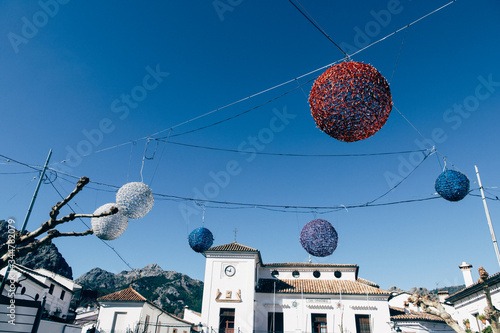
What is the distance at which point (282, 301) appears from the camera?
74.2ft

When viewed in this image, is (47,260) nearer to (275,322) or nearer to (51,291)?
(51,291)

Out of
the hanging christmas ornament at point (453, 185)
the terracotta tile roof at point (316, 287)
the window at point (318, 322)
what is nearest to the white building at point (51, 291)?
the terracotta tile roof at point (316, 287)

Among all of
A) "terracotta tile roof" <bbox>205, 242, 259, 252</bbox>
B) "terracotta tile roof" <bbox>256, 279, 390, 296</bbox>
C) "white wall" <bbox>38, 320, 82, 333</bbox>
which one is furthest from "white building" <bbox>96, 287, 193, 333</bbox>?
"terracotta tile roof" <bbox>256, 279, 390, 296</bbox>

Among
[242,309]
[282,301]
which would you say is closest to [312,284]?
[282,301]

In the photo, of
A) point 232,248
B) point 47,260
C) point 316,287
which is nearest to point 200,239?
point 232,248

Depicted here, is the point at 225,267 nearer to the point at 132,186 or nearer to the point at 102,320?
the point at 102,320

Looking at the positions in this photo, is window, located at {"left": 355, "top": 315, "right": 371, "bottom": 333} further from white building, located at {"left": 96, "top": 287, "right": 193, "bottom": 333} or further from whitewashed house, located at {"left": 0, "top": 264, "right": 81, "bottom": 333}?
whitewashed house, located at {"left": 0, "top": 264, "right": 81, "bottom": 333}

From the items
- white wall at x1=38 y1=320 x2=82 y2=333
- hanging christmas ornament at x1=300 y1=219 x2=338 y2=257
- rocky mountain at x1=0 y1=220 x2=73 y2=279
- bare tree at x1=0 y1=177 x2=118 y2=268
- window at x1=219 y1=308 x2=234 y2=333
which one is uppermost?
rocky mountain at x1=0 y1=220 x2=73 y2=279

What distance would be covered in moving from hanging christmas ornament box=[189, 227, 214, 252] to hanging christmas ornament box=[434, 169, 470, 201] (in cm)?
941

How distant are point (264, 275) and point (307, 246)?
14.9 metres

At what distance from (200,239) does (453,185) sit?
32.7 feet

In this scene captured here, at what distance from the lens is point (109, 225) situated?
7.11 metres

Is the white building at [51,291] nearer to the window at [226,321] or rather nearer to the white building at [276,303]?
the white building at [276,303]

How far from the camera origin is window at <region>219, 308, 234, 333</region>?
2069cm
